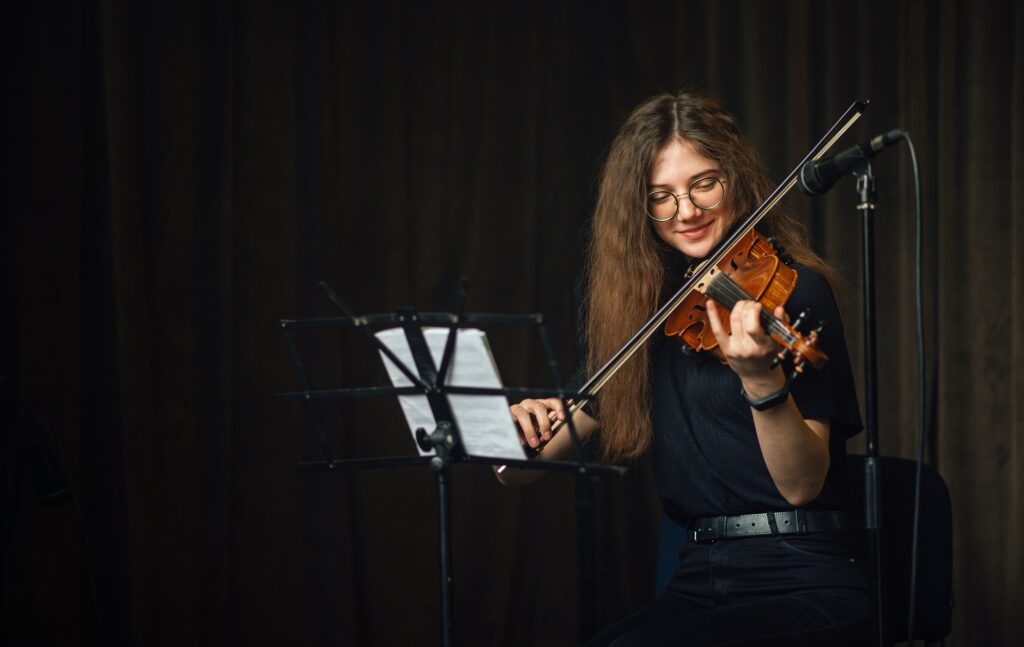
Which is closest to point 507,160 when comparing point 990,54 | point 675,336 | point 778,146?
point 778,146

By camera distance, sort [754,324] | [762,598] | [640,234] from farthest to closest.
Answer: [640,234], [762,598], [754,324]

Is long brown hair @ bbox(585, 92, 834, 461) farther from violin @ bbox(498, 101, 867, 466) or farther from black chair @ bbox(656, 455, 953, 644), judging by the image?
black chair @ bbox(656, 455, 953, 644)

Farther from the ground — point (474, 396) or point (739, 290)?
point (739, 290)

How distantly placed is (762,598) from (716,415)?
29 cm

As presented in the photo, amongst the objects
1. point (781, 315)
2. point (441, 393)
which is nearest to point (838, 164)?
point (781, 315)

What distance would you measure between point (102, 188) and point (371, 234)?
631 millimetres

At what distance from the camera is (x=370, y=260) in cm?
252

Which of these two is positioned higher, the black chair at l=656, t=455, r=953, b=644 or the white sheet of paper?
the white sheet of paper

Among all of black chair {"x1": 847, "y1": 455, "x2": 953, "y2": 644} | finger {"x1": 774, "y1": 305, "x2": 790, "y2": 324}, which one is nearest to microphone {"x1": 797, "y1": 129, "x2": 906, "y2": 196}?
finger {"x1": 774, "y1": 305, "x2": 790, "y2": 324}

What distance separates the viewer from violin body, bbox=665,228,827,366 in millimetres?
1506

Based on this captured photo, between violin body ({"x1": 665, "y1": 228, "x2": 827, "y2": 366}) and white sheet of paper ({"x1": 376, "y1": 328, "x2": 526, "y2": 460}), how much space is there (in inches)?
15.3

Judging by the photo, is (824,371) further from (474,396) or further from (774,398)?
(474,396)

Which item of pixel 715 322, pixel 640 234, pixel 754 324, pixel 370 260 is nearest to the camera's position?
pixel 754 324

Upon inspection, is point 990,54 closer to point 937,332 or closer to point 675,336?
point 937,332
